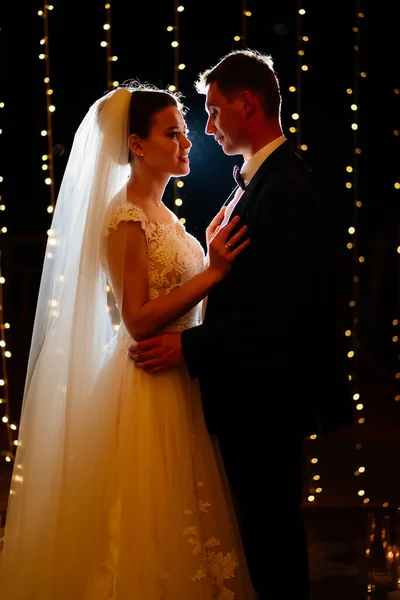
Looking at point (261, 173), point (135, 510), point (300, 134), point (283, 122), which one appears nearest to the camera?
point (135, 510)

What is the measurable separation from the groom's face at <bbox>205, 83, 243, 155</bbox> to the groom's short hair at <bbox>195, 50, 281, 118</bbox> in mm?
18

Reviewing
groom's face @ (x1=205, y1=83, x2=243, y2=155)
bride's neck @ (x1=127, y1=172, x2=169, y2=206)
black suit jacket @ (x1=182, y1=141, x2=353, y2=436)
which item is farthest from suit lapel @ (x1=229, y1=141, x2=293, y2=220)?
bride's neck @ (x1=127, y1=172, x2=169, y2=206)

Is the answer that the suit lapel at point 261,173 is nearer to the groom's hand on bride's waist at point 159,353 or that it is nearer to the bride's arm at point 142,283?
the bride's arm at point 142,283

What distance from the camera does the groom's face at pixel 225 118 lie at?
230 centimetres

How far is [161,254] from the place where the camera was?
7.32 feet

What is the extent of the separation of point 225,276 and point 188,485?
562 millimetres

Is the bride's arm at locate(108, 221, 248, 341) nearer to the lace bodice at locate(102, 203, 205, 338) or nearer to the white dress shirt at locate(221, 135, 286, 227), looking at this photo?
the lace bodice at locate(102, 203, 205, 338)

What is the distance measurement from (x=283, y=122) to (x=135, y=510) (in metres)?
3.13

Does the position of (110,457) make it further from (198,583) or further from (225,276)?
(225,276)

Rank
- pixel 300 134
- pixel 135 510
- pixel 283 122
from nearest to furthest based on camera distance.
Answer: pixel 135 510 → pixel 300 134 → pixel 283 122

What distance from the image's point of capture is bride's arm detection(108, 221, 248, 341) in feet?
7.11

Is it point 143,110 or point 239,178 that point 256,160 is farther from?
point 143,110

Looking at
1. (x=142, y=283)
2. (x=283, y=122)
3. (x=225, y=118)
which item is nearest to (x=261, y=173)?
(x=225, y=118)

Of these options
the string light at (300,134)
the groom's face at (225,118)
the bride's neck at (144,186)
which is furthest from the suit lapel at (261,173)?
the string light at (300,134)
